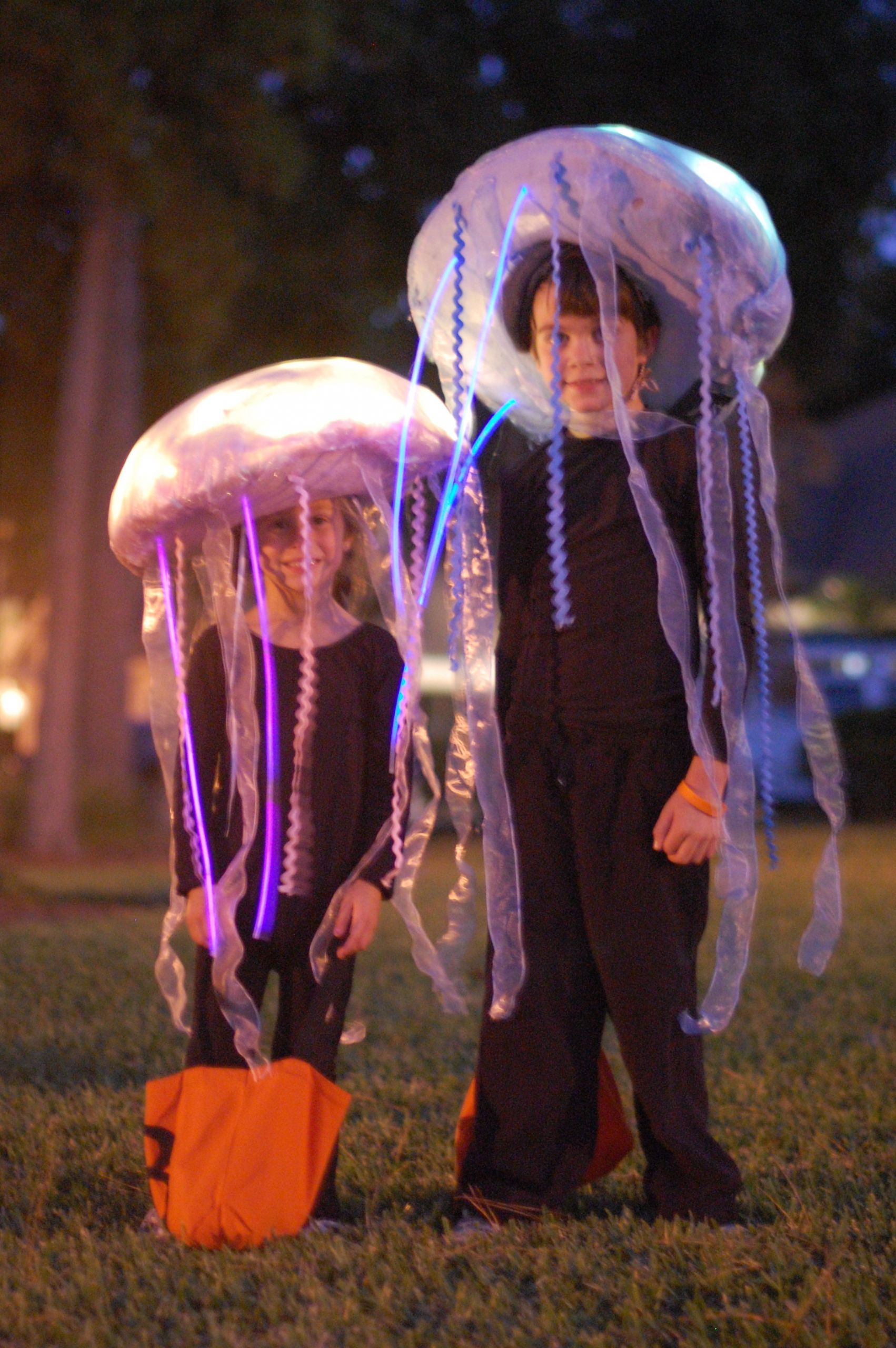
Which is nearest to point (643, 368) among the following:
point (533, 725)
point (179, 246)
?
point (533, 725)

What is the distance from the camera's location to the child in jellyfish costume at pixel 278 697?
260 cm

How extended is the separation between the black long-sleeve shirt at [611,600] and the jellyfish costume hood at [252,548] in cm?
25

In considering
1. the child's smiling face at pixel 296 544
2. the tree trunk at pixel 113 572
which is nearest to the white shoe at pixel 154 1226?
the child's smiling face at pixel 296 544

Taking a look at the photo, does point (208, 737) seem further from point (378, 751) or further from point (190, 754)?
point (378, 751)

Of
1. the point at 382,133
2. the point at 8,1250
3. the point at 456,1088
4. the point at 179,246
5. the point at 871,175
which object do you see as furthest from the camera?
the point at 871,175

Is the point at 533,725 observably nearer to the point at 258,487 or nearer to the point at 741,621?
the point at 741,621

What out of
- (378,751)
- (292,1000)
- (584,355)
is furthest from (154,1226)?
(584,355)

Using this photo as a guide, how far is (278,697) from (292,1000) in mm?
598

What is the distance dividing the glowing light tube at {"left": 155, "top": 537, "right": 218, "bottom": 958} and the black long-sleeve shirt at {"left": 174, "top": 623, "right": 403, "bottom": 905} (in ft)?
0.06

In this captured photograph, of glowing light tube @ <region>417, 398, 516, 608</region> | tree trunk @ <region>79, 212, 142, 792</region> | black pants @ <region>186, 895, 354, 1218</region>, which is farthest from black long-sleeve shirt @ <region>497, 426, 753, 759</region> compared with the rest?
tree trunk @ <region>79, 212, 142, 792</region>

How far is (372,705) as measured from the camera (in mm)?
2775

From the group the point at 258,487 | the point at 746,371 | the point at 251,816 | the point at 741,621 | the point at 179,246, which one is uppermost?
the point at 179,246

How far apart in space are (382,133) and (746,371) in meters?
10.2

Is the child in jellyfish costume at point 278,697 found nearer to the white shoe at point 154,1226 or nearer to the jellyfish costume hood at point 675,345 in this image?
the white shoe at point 154,1226
